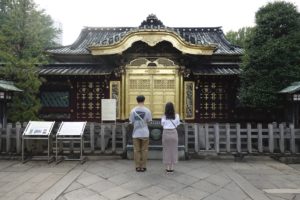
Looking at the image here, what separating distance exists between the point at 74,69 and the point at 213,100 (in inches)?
318

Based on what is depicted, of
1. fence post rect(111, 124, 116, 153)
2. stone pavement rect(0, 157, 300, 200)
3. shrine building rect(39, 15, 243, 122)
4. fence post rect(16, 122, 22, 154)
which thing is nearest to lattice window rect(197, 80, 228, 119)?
shrine building rect(39, 15, 243, 122)

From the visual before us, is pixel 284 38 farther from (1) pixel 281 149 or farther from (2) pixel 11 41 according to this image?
(2) pixel 11 41

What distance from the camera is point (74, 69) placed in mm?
14344

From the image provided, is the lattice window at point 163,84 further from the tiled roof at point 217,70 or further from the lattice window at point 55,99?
the lattice window at point 55,99

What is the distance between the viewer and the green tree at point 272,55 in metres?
10.0

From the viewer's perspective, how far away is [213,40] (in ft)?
57.7

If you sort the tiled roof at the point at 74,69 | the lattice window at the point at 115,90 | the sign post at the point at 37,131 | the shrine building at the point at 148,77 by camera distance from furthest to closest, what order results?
the lattice window at the point at 115,90
the tiled roof at the point at 74,69
the shrine building at the point at 148,77
the sign post at the point at 37,131

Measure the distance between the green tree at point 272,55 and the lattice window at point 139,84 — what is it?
16.0 feet

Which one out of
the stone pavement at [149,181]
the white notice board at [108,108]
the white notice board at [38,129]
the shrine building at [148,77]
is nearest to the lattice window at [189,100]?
the shrine building at [148,77]

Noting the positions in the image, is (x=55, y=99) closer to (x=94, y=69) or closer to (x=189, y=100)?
(x=94, y=69)

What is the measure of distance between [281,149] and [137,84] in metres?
7.61

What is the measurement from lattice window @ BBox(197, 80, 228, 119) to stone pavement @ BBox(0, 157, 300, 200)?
6.06 meters

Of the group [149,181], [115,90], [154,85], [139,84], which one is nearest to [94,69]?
[115,90]

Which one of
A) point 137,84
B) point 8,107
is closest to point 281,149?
point 137,84
